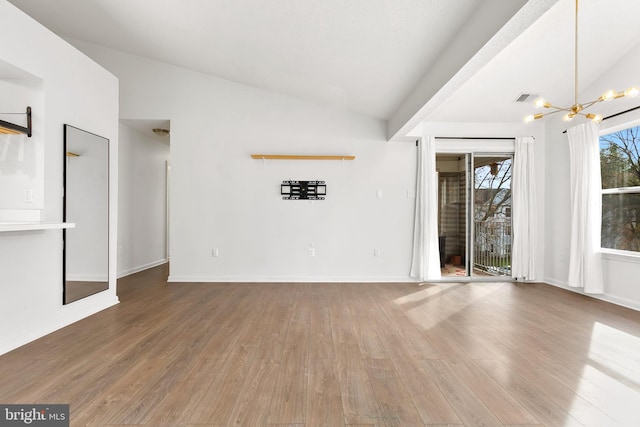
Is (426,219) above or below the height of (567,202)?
below

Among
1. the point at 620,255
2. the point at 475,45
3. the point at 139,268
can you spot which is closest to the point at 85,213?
the point at 139,268

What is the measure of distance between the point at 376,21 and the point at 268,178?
113 inches

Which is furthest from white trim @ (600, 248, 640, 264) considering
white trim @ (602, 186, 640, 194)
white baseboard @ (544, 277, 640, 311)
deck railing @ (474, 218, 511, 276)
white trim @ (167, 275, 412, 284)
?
white trim @ (167, 275, 412, 284)

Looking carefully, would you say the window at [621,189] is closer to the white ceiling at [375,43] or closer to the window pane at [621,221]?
the window pane at [621,221]

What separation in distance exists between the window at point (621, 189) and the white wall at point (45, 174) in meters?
6.38

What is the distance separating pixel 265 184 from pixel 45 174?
2.73m

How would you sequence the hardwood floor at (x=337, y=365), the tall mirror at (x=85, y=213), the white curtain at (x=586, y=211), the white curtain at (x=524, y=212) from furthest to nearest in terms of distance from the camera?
1. the white curtain at (x=524, y=212)
2. the white curtain at (x=586, y=211)
3. the tall mirror at (x=85, y=213)
4. the hardwood floor at (x=337, y=365)

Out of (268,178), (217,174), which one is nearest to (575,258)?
(268,178)

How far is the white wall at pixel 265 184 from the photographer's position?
498cm

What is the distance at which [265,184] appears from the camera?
5.04 m

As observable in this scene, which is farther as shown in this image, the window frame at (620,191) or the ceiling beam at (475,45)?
the window frame at (620,191)

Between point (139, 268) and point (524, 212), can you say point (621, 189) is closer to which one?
point (524, 212)

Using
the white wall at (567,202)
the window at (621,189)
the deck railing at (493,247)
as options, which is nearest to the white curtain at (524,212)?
the deck railing at (493,247)

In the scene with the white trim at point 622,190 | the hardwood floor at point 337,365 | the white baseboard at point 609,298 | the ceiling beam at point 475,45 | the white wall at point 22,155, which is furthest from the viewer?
the white trim at point 622,190
